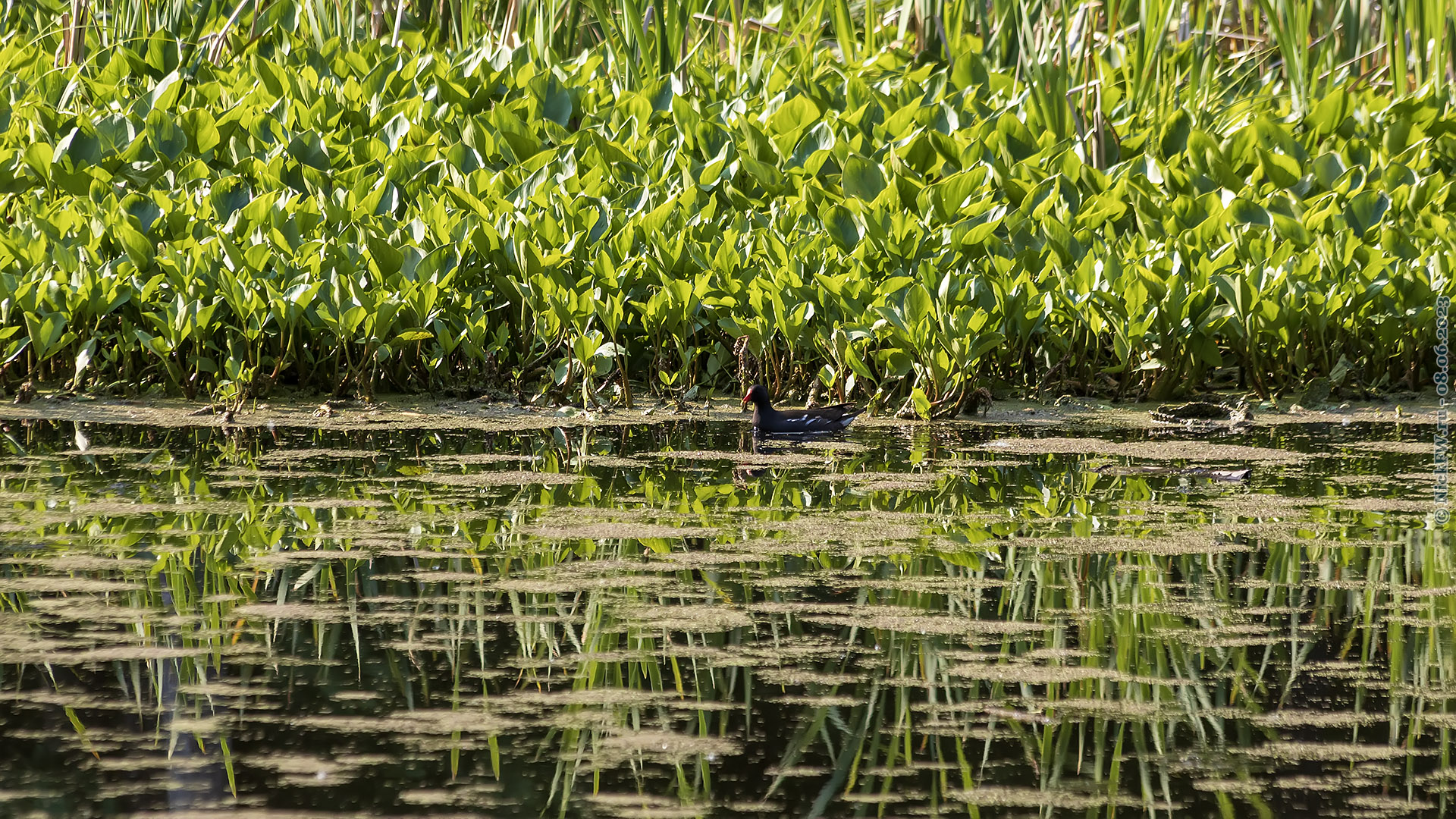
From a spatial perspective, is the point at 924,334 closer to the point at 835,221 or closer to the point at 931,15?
the point at 835,221

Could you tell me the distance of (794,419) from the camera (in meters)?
6.08

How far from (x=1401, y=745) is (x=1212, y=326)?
14.1 feet

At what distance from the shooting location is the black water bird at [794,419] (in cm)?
608

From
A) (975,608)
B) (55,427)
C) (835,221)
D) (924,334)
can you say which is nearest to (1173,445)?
(924,334)

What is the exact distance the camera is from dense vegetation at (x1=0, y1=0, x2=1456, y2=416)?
22.4 ft

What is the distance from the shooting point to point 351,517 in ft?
14.8

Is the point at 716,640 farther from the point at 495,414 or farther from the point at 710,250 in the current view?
the point at 710,250

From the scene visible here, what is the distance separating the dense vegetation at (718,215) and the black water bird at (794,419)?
519 mm

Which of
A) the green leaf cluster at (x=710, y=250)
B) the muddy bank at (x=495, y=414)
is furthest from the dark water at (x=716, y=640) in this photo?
the green leaf cluster at (x=710, y=250)

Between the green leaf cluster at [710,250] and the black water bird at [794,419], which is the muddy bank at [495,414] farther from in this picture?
the black water bird at [794,419]

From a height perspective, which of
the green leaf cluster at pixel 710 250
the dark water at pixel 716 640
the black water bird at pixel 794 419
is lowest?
the dark water at pixel 716 640

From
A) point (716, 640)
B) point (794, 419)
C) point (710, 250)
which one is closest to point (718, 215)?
point (710, 250)

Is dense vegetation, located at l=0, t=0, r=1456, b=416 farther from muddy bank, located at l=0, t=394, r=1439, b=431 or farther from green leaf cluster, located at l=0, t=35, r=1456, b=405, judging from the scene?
muddy bank, located at l=0, t=394, r=1439, b=431

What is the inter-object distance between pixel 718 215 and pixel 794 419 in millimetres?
2261
